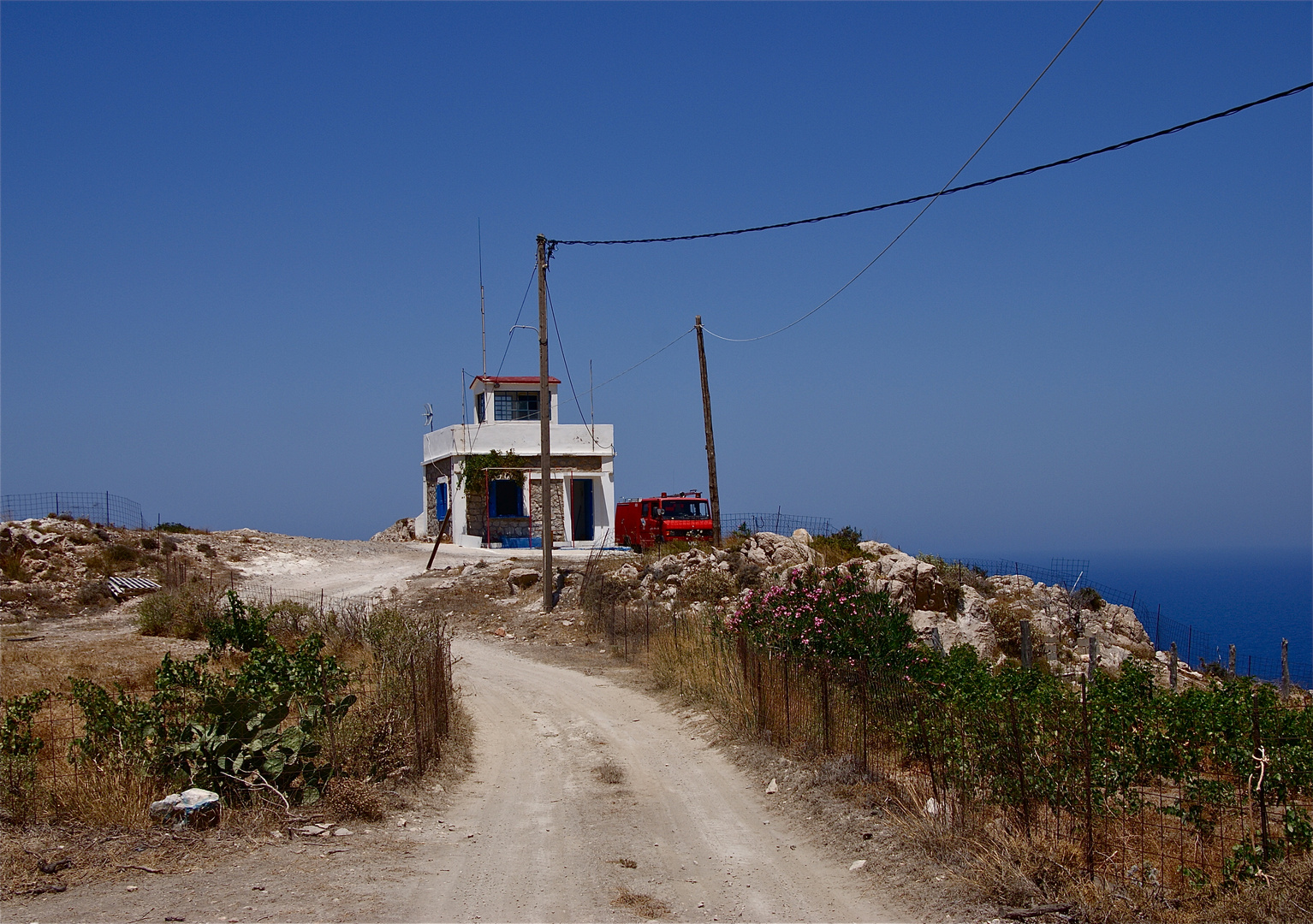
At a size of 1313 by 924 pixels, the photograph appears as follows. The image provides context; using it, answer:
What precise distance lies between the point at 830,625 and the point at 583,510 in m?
28.1

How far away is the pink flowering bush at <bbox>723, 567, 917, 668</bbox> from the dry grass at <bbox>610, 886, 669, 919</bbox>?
4113 millimetres

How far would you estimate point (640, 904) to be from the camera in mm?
6160

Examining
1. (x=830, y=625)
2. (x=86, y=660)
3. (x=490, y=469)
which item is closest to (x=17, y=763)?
(x=830, y=625)

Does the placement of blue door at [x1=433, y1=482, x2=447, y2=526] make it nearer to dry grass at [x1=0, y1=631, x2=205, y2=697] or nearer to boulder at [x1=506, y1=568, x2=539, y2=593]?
boulder at [x1=506, y1=568, x2=539, y2=593]

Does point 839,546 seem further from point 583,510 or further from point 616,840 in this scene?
point 616,840

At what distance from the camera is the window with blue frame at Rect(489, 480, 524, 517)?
37.3 metres

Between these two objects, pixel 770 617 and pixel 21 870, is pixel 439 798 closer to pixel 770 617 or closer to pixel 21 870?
pixel 21 870

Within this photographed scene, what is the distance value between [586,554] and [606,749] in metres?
23.4

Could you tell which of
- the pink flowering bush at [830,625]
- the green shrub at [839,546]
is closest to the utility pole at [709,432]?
the green shrub at [839,546]

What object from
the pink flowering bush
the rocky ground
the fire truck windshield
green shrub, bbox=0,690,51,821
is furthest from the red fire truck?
green shrub, bbox=0,690,51,821

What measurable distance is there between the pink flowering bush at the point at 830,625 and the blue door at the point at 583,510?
85.5 ft

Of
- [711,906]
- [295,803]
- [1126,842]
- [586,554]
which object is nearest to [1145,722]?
[1126,842]

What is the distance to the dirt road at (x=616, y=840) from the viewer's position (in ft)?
20.2

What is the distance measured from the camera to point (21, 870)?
6059 millimetres
